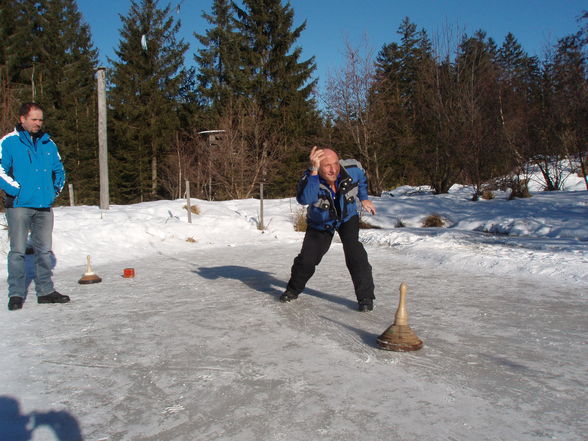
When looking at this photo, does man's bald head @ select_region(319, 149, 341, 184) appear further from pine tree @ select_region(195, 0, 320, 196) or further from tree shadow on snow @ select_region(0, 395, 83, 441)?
pine tree @ select_region(195, 0, 320, 196)

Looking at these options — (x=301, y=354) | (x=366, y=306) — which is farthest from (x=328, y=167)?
(x=301, y=354)

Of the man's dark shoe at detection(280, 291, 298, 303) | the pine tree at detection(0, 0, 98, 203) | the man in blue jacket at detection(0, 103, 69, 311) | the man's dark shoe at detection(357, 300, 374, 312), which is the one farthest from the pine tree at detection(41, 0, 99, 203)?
the man's dark shoe at detection(357, 300, 374, 312)

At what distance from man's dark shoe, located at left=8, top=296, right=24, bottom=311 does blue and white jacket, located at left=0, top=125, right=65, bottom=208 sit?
3.00ft

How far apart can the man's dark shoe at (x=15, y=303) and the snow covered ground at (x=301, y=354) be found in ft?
0.39

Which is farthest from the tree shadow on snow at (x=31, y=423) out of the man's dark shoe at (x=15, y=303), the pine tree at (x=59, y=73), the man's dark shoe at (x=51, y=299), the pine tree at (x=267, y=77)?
the pine tree at (x=59, y=73)

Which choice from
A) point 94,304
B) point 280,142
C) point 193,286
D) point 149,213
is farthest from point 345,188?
point 280,142

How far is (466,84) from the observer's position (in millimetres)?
19312

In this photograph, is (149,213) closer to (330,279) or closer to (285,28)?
(330,279)

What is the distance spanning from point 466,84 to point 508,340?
17688 millimetres

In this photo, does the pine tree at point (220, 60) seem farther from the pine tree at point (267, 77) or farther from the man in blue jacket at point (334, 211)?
the man in blue jacket at point (334, 211)

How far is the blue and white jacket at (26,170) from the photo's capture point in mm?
4680

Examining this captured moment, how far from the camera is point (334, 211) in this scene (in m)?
4.62

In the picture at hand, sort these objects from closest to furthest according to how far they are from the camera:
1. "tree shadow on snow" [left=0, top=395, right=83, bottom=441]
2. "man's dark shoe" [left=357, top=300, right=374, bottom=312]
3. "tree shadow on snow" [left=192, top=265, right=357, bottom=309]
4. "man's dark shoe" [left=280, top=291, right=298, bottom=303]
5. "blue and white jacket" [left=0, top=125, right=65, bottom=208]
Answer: "tree shadow on snow" [left=0, top=395, right=83, bottom=441] → "man's dark shoe" [left=357, top=300, right=374, bottom=312] → "blue and white jacket" [left=0, top=125, right=65, bottom=208] → "man's dark shoe" [left=280, top=291, right=298, bottom=303] → "tree shadow on snow" [left=192, top=265, right=357, bottom=309]

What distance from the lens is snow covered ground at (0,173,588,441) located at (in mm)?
2344
